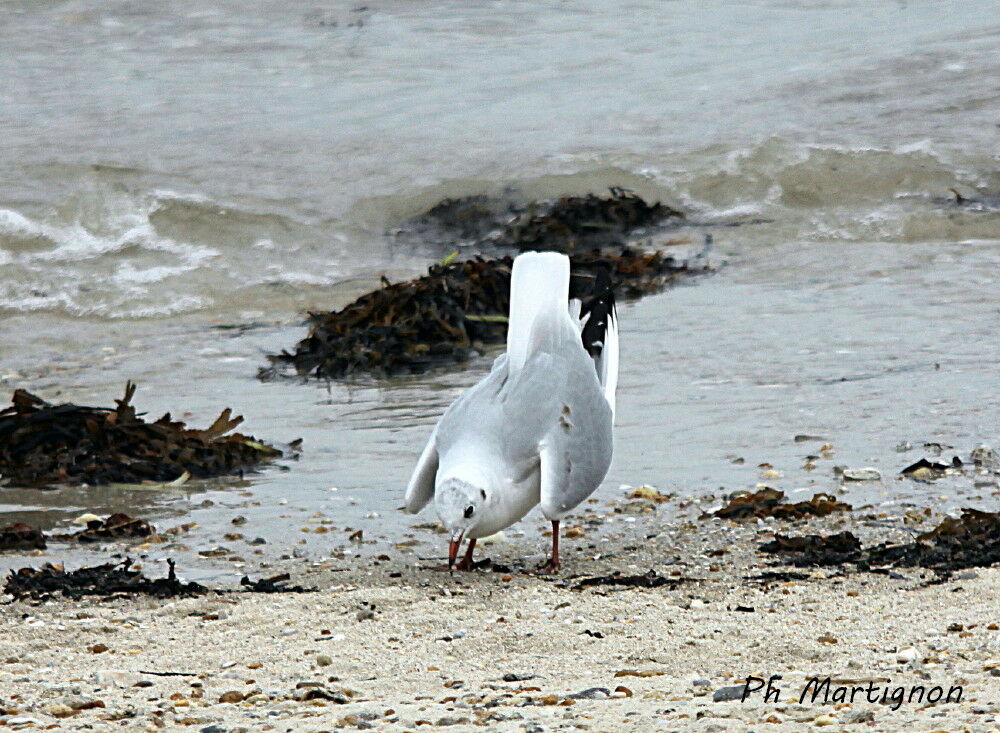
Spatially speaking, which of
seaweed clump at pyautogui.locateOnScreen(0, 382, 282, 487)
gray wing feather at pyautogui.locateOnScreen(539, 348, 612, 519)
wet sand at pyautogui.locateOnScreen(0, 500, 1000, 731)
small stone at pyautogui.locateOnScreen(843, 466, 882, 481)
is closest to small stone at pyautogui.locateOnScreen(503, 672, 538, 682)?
wet sand at pyautogui.locateOnScreen(0, 500, 1000, 731)

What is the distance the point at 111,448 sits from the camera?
6742mm

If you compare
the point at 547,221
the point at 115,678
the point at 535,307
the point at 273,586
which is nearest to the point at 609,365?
the point at 535,307

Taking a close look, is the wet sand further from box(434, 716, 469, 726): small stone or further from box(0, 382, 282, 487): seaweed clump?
box(0, 382, 282, 487): seaweed clump

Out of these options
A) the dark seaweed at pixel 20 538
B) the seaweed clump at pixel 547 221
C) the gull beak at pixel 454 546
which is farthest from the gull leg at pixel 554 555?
the seaweed clump at pixel 547 221

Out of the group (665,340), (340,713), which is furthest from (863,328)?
(340,713)

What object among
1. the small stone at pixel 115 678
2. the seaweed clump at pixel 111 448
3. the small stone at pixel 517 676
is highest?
the seaweed clump at pixel 111 448

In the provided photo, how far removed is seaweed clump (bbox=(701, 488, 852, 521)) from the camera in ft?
18.4

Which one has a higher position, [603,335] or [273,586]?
[603,335]

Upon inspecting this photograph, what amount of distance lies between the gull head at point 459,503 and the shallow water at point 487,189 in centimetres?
91

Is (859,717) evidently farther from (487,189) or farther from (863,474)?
(487,189)

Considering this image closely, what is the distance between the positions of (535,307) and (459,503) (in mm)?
966

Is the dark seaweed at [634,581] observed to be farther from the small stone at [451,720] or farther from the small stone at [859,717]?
the small stone at [859,717]

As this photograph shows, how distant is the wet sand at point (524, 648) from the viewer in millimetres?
3391

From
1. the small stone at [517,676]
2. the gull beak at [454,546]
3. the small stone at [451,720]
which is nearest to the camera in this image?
the small stone at [451,720]
